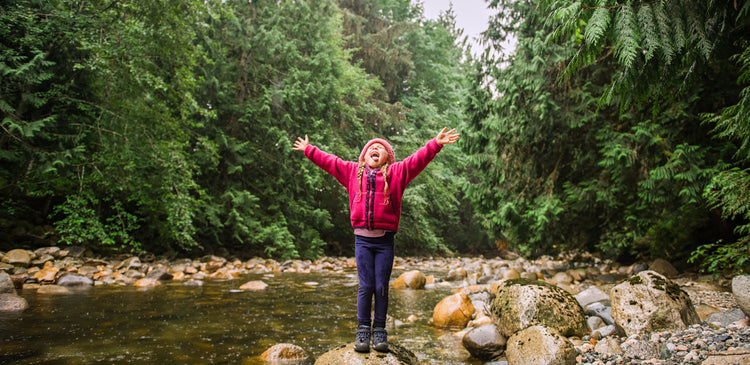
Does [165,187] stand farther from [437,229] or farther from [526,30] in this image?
[437,229]

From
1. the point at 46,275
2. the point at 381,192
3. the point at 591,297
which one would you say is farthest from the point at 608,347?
the point at 46,275

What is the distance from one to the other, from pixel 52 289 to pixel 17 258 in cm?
158

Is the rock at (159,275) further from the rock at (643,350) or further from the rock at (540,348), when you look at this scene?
the rock at (643,350)

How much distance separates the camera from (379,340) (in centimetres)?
336

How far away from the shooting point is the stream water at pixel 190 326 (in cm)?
404

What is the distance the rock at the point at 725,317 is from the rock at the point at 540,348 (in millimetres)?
1705

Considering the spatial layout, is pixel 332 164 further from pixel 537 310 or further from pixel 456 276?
pixel 456 276

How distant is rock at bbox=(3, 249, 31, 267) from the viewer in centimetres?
750

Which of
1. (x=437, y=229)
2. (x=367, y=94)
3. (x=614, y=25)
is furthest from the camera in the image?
(x=437, y=229)

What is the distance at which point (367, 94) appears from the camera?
18.4 metres

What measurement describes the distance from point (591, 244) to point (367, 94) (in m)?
10.9

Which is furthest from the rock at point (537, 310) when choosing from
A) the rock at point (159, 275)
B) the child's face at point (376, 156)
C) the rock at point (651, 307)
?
the rock at point (159, 275)

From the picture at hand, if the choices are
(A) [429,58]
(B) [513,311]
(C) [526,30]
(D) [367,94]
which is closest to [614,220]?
(C) [526,30]

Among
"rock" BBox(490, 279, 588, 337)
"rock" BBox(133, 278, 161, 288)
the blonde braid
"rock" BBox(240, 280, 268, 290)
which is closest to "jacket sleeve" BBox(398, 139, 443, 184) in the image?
the blonde braid
